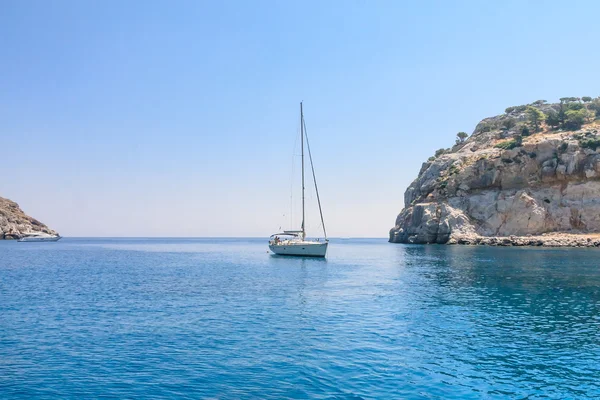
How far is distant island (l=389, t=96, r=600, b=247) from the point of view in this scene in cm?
9556

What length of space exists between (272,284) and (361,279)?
33.2ft

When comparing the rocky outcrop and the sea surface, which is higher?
the rocky outcrop

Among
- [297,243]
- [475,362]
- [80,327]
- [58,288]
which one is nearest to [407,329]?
[475,362]

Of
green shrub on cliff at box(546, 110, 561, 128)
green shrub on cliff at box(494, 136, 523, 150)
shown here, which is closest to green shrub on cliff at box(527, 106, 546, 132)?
green shrub on cliff at box(546, 110, 561, 128)

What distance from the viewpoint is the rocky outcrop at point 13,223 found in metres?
182

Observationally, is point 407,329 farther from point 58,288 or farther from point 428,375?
point 58,288

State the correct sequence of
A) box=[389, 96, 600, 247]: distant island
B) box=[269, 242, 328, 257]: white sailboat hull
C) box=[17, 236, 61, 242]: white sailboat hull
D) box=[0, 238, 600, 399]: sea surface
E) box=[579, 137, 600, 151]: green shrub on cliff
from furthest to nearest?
box=[17, 236, 61, 242]: white sailboat hull, box=[579, 137, 600, 151]: green shrub on cliff, box=[389, 96, 600, 247]: distant island, box=[269, 242, 328, 257]: white sailboat hull, box=[0, 238, 600, 399]: sea surface

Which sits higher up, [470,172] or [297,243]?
[470,172]

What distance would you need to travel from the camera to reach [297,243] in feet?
231

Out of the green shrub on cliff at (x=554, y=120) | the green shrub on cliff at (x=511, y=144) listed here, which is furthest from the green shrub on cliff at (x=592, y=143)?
the green shrub on cliff at (x=554, y=120)

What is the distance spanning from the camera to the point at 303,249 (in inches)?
2739

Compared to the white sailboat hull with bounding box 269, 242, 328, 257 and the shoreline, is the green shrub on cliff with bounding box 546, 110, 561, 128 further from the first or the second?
the white sailboat hull with bounding box 269, 242, 328, 257

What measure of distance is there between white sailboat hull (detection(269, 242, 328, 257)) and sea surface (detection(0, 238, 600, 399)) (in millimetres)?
31144

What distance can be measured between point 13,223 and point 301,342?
20934 cm
